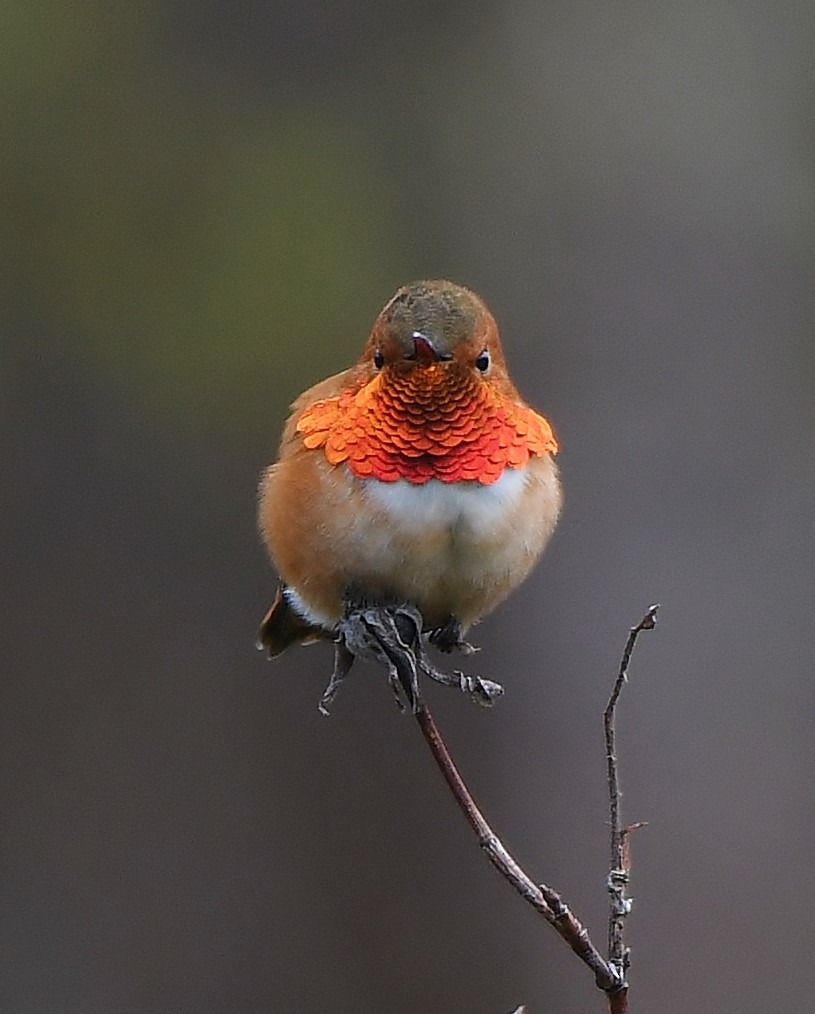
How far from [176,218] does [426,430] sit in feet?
9.12

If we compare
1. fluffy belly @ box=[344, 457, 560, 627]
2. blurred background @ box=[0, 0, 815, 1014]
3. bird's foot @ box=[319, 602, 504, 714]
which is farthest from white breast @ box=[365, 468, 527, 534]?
blurred background @ box=[0, 0, 815, 1014]

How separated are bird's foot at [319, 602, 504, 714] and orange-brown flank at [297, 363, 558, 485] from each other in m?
0.22

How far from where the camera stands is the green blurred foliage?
4.50 meters

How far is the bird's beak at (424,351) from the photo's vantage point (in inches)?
79.9

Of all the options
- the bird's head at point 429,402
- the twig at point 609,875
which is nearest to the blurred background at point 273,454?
the bird's head at point 429,402

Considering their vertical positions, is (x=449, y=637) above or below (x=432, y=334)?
below

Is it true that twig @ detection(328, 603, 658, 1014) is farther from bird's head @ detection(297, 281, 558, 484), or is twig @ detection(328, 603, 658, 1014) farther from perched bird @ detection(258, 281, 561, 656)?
bird's head @ detection(297, 281, 558, 484)

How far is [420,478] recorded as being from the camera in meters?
2.16

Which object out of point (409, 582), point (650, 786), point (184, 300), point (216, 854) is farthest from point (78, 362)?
point (409, 582)

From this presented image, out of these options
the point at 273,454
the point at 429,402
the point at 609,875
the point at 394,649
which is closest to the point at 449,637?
the point at 394,649

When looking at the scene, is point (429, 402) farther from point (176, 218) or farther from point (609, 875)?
point (176, 218)

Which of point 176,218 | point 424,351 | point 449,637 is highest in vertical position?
point 424,351

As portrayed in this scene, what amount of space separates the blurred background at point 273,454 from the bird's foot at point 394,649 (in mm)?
1670

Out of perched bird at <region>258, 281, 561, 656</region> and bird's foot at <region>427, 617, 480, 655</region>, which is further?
bird's foot at <region>427, 617, 480, 655</region>
